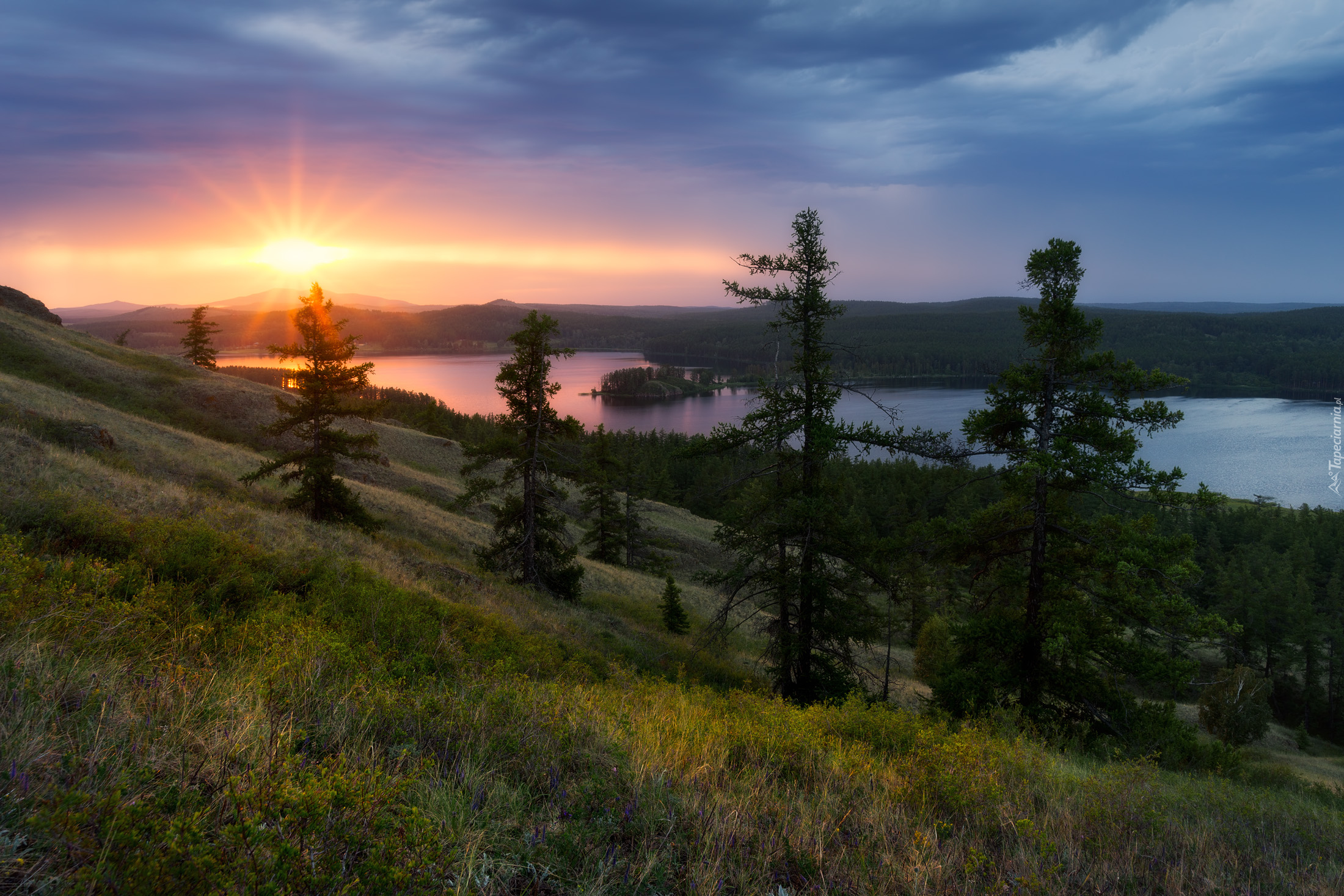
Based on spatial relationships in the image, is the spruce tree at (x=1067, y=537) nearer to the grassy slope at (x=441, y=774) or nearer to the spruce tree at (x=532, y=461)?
the grassy slope at (x=441, y=774)

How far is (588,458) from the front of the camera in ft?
64.7

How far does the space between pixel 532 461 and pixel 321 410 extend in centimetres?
607

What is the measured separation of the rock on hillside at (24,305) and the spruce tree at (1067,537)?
65811 millimetres

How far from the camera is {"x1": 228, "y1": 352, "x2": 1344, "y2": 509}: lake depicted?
82.2 meters

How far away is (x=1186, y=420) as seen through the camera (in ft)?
419

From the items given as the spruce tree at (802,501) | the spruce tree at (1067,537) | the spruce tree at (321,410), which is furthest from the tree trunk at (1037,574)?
the spruce tree at (321,410)

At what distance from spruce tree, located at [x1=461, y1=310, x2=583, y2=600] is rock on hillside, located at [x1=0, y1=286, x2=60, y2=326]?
52.5m

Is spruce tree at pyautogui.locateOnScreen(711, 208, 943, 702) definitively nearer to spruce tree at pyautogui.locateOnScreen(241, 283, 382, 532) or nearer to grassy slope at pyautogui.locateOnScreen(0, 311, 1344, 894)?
grassy slope at pyautogui.locateOnScreen(0, 311, 1344, 894)

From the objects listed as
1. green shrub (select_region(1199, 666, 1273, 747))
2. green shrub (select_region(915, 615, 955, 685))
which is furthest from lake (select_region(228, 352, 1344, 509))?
green shrub (select_region(915, 615, 955, 685))

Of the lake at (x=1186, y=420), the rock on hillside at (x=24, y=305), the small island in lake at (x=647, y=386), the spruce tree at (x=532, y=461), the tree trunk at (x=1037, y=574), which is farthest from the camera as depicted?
the small island in lake at (x=647, y=386)

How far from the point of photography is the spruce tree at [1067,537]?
35.1 ft

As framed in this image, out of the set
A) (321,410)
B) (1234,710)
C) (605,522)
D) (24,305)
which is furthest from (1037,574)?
(24,305)

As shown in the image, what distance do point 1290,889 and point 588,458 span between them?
1735cm

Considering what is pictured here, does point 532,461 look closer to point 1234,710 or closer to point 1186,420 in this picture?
point 1234,710
